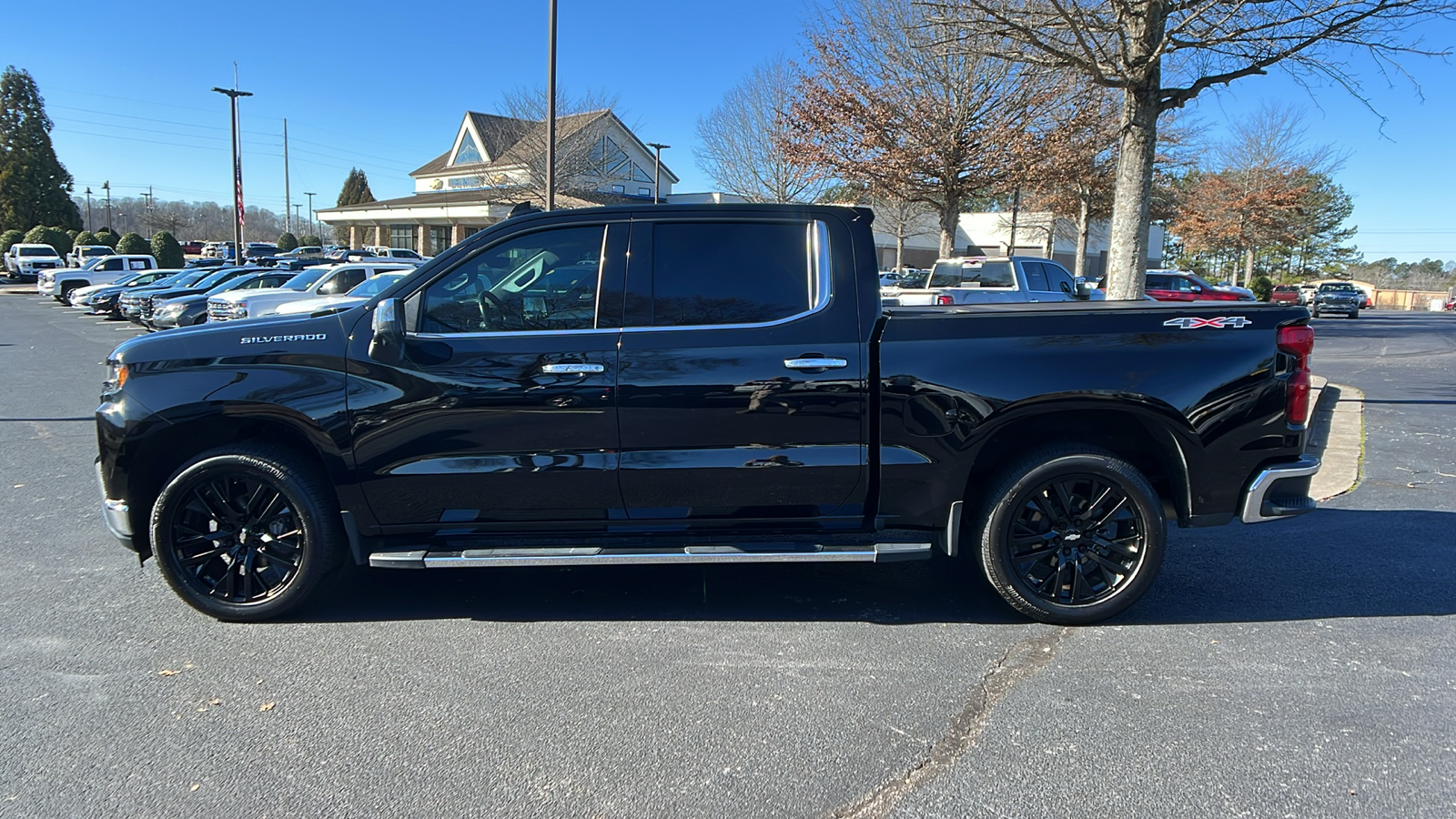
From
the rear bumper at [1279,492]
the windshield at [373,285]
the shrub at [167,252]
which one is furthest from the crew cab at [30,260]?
the rear bumper at [1279,492]

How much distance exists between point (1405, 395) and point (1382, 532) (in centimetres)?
834

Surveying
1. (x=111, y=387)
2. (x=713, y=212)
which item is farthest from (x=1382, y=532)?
(x=111, y=387)

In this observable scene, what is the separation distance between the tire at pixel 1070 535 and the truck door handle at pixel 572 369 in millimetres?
1962

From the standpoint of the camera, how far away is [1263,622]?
4.29 meters

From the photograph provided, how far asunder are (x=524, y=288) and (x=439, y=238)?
53273mm

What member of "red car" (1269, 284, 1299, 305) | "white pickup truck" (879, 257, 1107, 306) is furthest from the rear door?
"red car" (1269, 284, 1299, 305)

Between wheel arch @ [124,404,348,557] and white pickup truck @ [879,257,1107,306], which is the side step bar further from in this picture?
white pickup truck @ [879,257,1107,306]

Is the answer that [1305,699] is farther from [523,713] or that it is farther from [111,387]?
[111,387]

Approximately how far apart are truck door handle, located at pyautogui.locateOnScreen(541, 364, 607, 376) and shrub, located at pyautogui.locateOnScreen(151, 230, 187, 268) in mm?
53018

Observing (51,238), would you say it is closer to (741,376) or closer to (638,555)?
(638,555)

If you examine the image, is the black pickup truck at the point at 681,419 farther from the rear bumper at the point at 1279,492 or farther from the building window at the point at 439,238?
the building window at the point at 439,238

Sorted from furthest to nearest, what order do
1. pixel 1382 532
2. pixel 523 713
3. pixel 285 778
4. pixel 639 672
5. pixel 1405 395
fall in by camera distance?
pixel 1405 395, pixel 1382 532, pixel 639 672, pixel 523 713, pixel 285 778

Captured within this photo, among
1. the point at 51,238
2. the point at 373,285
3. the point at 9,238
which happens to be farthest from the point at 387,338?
the point at 9,238

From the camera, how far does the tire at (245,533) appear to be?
411 centimetres
